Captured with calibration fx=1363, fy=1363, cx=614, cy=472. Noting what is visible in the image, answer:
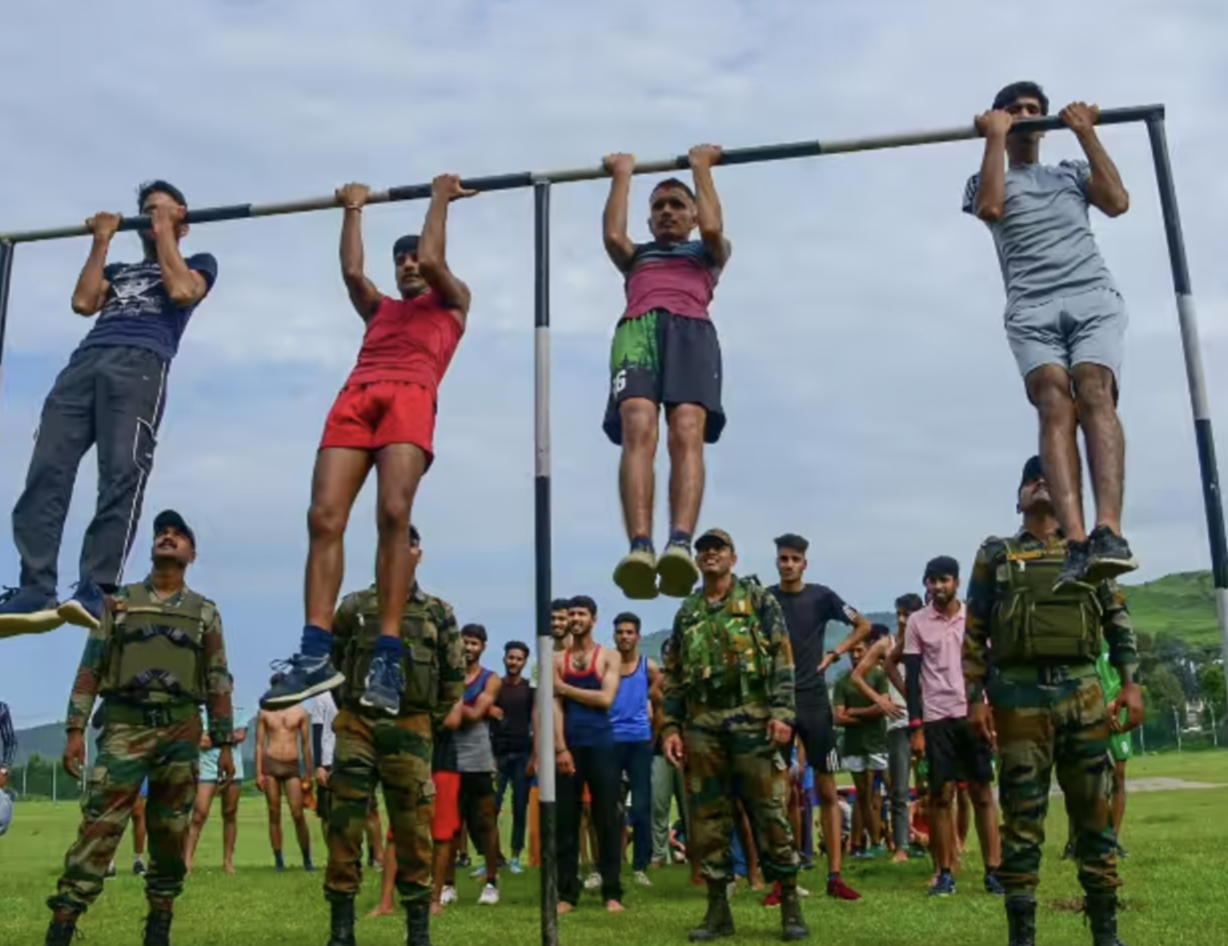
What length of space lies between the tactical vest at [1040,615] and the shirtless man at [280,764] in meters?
9.31

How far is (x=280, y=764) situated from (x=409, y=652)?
742 cm

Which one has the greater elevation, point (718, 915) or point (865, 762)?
point (865, 762)

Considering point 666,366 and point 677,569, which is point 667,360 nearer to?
point 666,366

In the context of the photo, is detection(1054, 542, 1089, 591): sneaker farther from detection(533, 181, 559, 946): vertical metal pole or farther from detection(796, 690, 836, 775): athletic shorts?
detection(796, 690, 836, 775): athletic shorts

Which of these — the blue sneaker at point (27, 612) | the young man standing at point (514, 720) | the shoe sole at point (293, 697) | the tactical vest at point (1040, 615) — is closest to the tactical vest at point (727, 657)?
the tactical vest at point (1040, 615)

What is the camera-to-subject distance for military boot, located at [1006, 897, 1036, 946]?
6762 millimetres

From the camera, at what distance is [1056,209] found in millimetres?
7184

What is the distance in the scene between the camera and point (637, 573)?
6781mm

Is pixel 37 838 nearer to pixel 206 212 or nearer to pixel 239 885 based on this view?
pixel 239 885

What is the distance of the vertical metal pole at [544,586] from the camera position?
265 inches

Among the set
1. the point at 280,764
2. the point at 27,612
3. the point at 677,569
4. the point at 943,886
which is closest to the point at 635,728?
the point at 943,886

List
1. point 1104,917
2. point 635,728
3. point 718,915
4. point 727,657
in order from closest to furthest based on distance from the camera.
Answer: point 1104,917, point 718,915, point 727,657, point 635,728

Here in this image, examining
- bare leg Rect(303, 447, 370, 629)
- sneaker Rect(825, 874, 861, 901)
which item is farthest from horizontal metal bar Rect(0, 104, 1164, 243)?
sneaker Rect(825, 874, 861, 901)

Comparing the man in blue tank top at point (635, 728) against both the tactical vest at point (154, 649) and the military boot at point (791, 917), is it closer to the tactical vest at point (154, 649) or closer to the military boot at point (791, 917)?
the military boot at point (791, 917)
